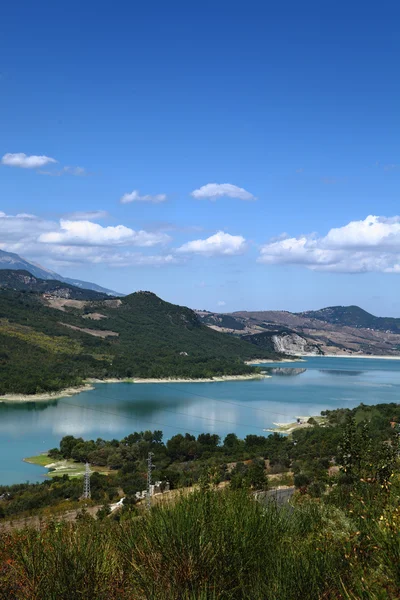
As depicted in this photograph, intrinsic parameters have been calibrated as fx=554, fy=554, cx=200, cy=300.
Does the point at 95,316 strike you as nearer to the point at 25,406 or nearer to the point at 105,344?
the point at 105,344

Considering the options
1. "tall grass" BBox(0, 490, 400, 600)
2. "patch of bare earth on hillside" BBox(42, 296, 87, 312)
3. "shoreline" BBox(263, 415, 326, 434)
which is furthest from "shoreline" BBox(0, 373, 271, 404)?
"tall grass" BBox(0, 490, 400, 600)

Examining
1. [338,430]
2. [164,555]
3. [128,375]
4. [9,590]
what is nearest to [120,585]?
[164,555]

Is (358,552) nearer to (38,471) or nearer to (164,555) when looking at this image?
(164,555)

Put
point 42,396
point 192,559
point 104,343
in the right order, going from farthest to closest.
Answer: point 104,343
point 42,396
point 192,559

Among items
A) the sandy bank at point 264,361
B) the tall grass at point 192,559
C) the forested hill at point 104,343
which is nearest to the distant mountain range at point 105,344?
the forested hill at point 104,343

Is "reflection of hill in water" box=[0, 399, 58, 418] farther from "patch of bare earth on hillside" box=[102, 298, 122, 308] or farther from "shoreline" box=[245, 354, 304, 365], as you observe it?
"patch of bare earth on hillside" box=[102, 298, 122, 308]

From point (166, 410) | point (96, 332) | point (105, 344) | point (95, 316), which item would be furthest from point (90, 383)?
point (95, 316)
